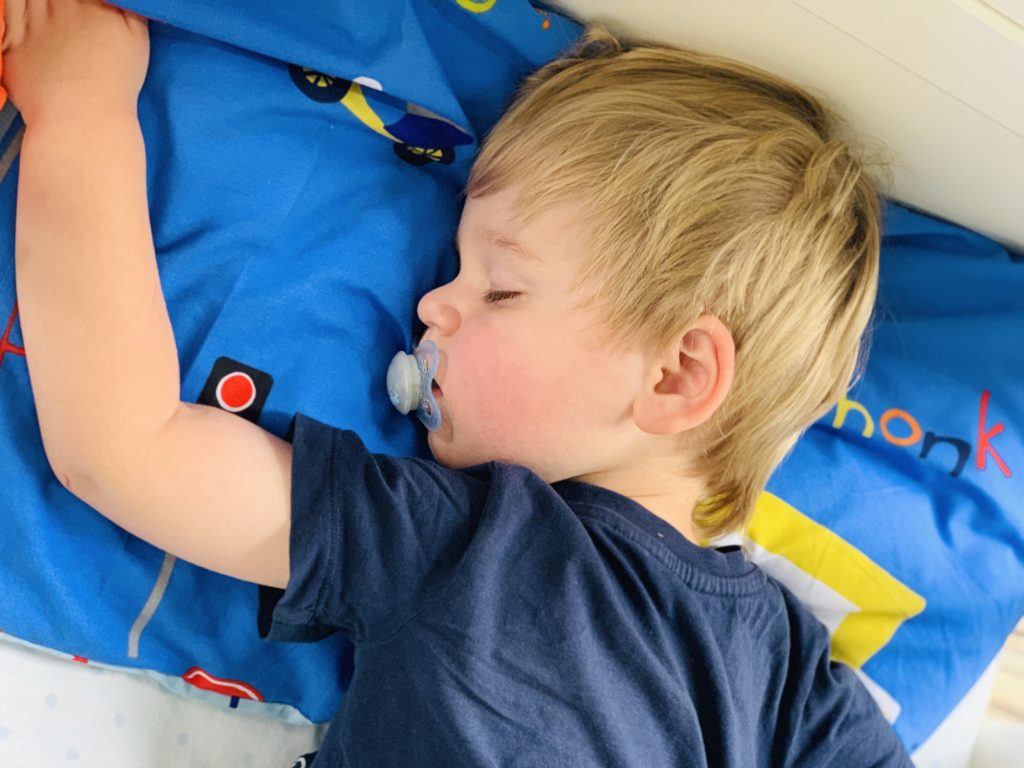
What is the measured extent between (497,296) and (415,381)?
105 millimetres

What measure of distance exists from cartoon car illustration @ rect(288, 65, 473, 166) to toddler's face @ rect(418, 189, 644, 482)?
10 cm

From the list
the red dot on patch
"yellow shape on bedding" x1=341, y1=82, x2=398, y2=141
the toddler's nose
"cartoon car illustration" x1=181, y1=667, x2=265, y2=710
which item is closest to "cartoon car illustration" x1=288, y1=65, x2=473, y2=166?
"yellow shape on bedding" x1=341, y1=82, x2=398, y2=141

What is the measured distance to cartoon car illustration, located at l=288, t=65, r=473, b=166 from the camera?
3.09ft

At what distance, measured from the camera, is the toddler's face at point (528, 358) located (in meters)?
0.90

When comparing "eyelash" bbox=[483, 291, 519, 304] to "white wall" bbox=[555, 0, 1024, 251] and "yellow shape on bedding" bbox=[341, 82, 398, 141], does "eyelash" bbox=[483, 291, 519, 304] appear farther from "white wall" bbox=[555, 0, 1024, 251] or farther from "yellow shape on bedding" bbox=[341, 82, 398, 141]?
"white wall" bbox=[555, 0, 1024, 251]

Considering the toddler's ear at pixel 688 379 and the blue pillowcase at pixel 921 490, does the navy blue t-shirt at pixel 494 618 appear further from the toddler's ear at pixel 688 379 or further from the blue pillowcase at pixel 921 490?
the blue pillowcase at pixel 921 490

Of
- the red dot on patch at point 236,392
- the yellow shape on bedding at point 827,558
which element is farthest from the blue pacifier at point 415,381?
the yellow shape on bedding at point 827,558

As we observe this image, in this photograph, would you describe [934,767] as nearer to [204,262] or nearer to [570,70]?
[570,70]

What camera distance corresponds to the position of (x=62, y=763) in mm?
878

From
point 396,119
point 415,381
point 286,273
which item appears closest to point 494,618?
point 415,381

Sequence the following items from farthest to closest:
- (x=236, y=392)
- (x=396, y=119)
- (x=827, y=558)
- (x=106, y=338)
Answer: (x=827, y=558)
(x=396, y=119)
(x=236, y=392)
(x=106, y=338)

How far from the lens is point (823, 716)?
1.07m

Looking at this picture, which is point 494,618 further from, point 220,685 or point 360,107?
point 360,107

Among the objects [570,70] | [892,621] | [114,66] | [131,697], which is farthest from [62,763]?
[892,621]
